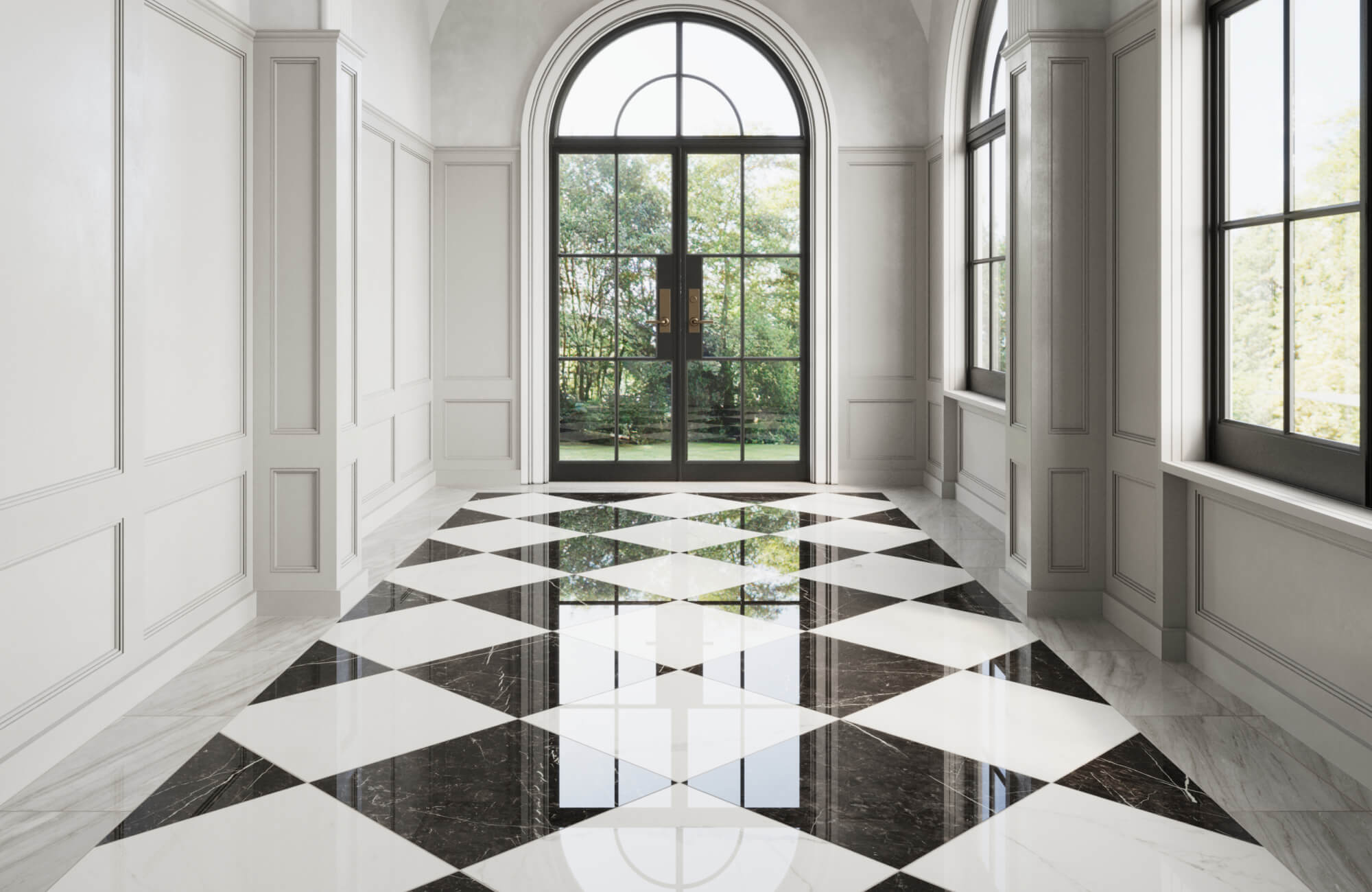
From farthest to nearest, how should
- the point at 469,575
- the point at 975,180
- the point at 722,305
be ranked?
the point at 722,305, the point at 975,180, the point at 469,575

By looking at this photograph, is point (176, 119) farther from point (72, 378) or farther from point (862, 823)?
point (862, 823)

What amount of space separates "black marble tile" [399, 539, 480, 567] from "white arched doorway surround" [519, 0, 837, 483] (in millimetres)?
2195

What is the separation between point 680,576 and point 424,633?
1367mm

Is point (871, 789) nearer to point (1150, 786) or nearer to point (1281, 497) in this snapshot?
point (1150, 786)

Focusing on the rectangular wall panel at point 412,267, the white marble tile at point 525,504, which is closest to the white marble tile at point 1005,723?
the white marble tile at point 525,504

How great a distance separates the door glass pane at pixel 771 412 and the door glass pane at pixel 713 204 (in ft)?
3.10

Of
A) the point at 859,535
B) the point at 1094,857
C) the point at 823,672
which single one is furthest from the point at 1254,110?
the point at 859,535

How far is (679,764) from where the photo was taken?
9.20 ft

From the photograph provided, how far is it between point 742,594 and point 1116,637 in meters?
1.54

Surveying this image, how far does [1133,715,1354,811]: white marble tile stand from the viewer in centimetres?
256

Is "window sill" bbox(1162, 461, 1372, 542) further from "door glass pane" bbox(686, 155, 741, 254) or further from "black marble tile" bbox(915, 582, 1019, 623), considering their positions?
"door glass pane" bbox(686, 155, 741, 254)

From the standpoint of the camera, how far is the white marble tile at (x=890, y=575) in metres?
4.73

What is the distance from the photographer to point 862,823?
2471mm

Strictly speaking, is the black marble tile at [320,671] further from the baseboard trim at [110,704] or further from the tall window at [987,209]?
the tall window at [987,209]
